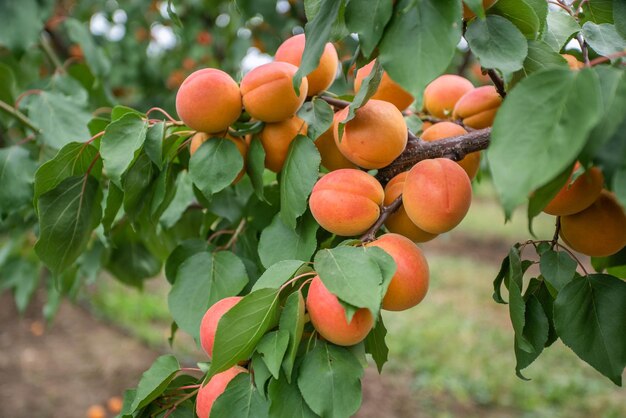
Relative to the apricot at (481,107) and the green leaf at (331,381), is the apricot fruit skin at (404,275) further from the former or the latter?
the apricot at (481,107)

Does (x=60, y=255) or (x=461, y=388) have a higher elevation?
(x=60, y=255)

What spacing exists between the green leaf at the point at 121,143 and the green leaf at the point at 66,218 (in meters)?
0.08

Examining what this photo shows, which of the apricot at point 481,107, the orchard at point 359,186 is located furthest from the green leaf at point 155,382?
the apricot at point 481,107

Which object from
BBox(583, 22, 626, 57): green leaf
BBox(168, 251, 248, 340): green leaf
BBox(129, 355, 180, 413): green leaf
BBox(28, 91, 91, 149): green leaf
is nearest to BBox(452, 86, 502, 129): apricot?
BBox(583, 22, 626, 57): green leaf

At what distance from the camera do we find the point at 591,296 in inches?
22.0

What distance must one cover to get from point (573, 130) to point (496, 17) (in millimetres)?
204

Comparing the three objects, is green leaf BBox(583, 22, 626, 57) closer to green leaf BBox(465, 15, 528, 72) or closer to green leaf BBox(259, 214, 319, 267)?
green leaf BBox(465, 15, 528, 72)

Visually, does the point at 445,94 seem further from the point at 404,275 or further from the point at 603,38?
the point at 404,275

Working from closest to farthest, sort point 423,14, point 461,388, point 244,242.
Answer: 1. point 423,14
2. point 244,242
3. point 461,388

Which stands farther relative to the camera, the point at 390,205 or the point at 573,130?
the point at 390,205

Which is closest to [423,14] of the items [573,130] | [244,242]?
[573,130]

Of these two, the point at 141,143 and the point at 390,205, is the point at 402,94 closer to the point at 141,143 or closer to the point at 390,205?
the point at 390,205

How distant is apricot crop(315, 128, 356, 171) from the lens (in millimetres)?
677

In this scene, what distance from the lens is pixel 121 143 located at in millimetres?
630
